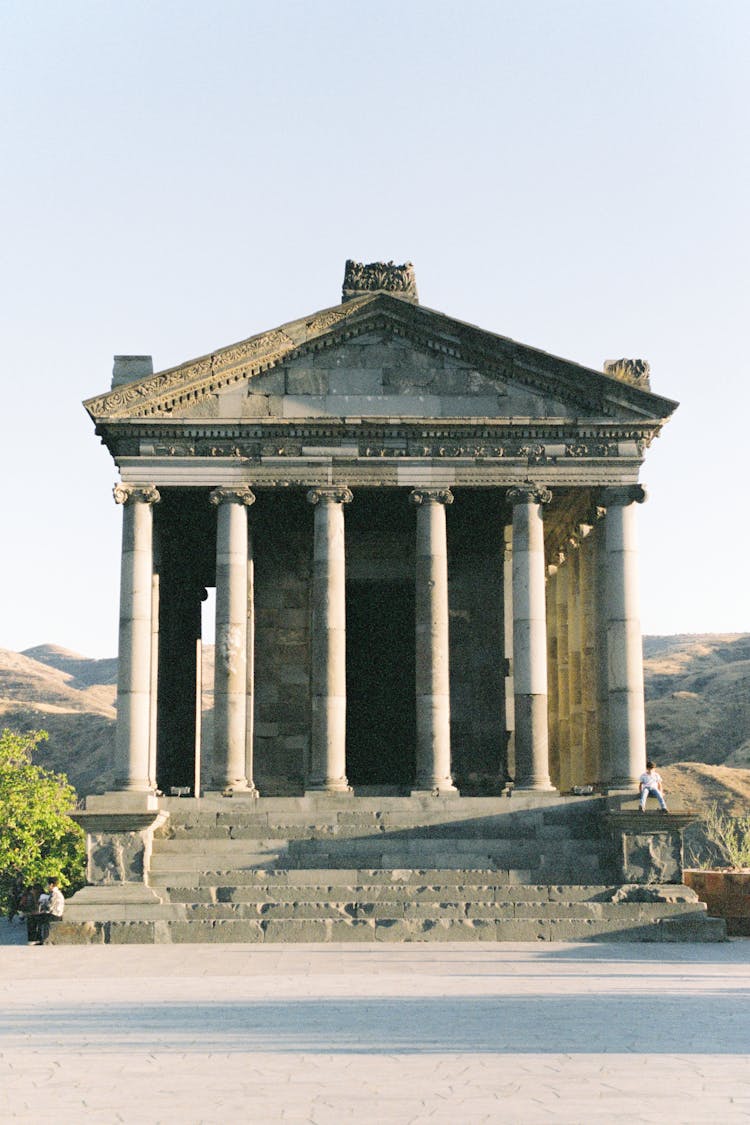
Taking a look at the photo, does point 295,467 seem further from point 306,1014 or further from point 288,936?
point 306,1014

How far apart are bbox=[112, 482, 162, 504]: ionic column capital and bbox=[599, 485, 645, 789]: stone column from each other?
9.99 m

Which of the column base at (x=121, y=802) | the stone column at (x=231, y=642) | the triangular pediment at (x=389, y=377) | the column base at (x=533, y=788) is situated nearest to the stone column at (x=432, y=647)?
the column base at (x=533, y=788)

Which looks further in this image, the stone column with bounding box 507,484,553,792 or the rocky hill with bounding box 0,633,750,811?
the rocky hill with bounding box 0,633,750,811

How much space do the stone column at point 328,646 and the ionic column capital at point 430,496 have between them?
4.80ft

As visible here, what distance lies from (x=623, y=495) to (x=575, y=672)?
230 inches

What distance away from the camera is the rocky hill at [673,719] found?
6750cm

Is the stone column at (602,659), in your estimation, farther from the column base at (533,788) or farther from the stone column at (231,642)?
the stone column at (231,642)

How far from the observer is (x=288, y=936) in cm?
2470

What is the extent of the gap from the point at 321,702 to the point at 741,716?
57.8 m

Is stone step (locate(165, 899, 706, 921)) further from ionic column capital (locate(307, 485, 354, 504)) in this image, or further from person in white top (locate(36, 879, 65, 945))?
ionic column capital (locate(307, 485, 354, 504))

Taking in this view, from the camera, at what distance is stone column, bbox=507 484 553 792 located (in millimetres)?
31312

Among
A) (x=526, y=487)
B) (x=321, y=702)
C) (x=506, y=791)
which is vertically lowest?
(x=506, y=791)

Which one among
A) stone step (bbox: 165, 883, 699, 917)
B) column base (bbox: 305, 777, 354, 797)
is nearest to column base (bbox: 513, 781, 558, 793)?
column base (bbox: 305, 777, 354, 797)

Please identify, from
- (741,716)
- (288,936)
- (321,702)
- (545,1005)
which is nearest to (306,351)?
(321,702)
